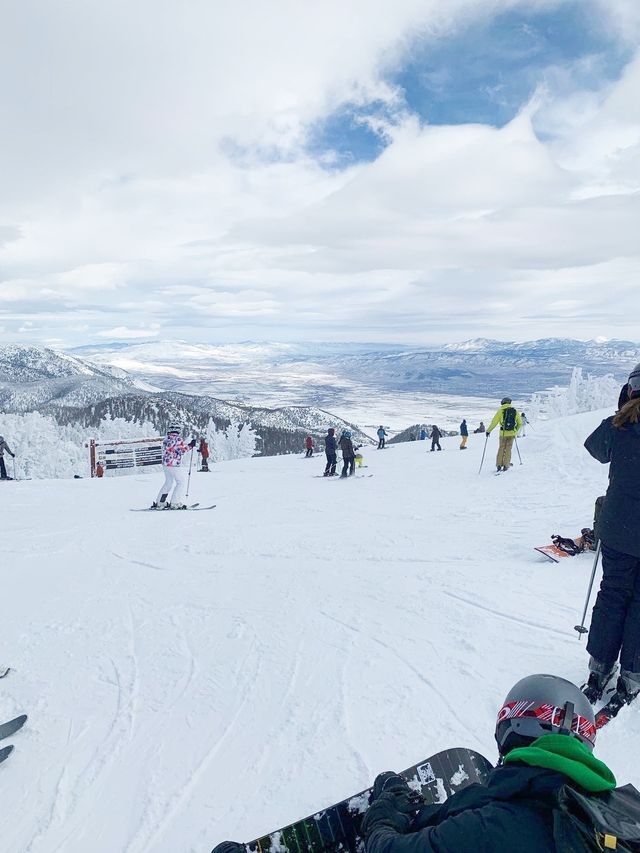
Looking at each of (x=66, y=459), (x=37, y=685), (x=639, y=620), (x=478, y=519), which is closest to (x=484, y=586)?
(x=639, y=620)

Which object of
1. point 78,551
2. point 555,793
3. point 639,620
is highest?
point 555,793

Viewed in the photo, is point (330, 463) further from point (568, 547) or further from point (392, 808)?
point (392, 808)

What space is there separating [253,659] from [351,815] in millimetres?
2398

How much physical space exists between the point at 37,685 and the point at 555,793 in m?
4.38

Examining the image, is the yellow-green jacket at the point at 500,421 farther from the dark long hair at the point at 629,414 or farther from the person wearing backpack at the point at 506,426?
the dark long hair at the point at 629,414

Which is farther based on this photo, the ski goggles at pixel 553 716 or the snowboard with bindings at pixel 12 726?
the snowboard with bindings at pixel 12 726

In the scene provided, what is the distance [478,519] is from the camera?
1002cm

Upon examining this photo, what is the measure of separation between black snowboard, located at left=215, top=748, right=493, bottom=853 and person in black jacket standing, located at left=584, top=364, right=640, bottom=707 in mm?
1444

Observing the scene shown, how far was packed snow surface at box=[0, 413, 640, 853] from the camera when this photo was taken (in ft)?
10.3

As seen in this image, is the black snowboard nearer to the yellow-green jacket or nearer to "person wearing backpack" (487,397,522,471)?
"person wearing backpack" (487,397,522,471)

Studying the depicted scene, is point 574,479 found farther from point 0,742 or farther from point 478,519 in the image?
point 0,742

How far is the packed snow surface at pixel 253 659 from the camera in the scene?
3139 millimetres

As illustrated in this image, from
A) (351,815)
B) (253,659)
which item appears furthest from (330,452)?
(351,815)

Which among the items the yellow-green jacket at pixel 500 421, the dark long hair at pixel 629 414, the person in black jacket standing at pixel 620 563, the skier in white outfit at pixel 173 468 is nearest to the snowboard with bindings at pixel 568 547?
the person in black jacket standing at pixel 620 563
